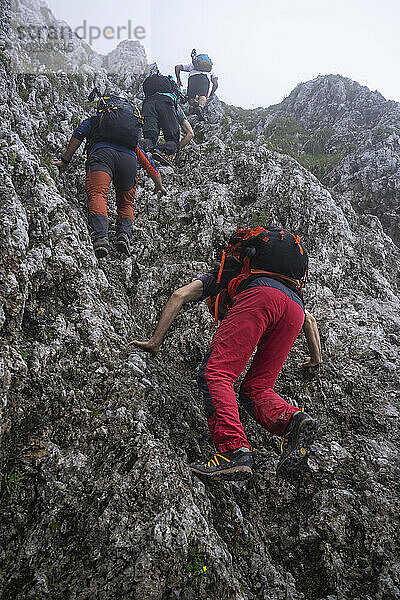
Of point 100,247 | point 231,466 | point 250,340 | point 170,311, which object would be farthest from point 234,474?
point 100,247

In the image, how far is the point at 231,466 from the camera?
354 cm

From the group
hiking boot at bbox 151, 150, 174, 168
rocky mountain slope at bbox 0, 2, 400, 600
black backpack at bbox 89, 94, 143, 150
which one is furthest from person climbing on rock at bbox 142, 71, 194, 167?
rocky mountain slope at bbox 0, 2, 400, 600

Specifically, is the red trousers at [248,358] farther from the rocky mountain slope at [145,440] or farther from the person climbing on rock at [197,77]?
the person climbing on rock at [197,77]

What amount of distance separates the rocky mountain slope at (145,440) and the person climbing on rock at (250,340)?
52 centimetres

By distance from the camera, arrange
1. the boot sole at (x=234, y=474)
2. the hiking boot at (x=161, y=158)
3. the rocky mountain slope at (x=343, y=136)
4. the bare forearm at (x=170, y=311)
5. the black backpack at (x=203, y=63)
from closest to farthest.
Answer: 1. the boot sole at (x=234, y=474)
2. the bare forearm at (x=170, y=311)
3. the hiking boot at (x=161, y=158)
4. the rocky mountain slope at (x=343, y=136)
5. the black backpack at (x=203, y=63)

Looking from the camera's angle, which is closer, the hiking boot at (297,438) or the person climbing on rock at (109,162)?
the hiking boot at (297,438)

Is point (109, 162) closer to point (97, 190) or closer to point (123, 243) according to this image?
point (97, 190)

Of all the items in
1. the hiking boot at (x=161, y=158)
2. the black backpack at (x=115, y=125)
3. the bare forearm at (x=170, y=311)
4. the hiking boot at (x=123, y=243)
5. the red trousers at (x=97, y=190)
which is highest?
the black backpack at (x=115, y=125)

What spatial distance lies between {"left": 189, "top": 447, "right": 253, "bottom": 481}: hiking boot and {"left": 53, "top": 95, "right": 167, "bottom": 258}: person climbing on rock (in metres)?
3.99

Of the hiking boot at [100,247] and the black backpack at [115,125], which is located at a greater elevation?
the black backpack at [115,125]

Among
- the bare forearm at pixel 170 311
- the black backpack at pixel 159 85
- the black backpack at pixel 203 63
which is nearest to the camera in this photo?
the bare forearm at pixel 170 311

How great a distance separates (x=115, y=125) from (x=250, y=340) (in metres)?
4.97

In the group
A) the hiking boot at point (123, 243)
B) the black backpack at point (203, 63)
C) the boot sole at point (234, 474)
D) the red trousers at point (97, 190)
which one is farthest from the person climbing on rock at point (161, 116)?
the boot sole at point (234, 474)

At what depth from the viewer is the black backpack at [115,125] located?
21.6 feet
